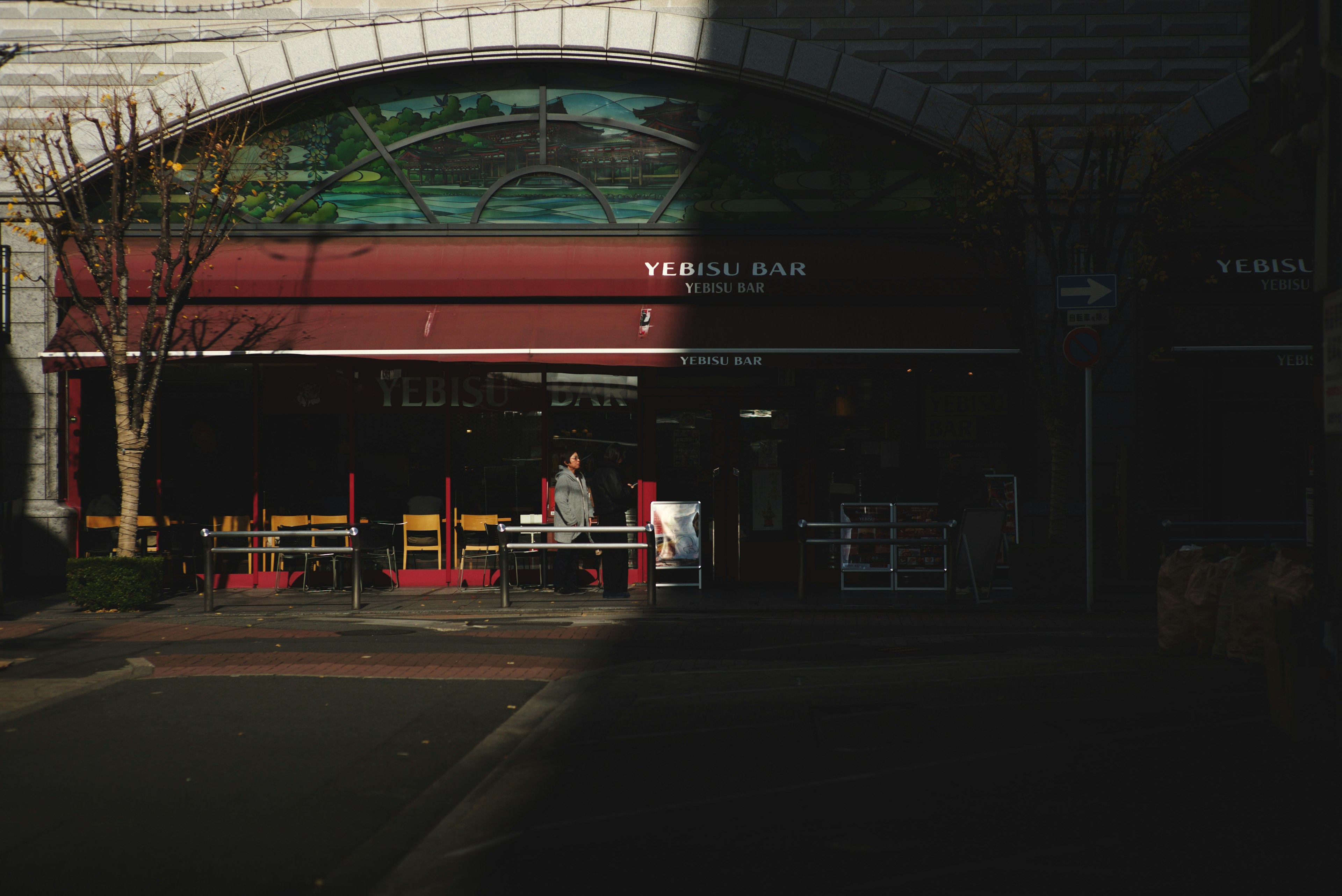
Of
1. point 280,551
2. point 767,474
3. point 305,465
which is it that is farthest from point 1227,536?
point 305,465

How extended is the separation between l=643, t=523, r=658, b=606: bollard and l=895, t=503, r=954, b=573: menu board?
9.91 feet

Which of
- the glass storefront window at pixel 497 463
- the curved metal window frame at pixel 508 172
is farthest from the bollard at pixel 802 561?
the curved metal window frame at pixel 508 172

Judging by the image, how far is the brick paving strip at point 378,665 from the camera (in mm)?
8773

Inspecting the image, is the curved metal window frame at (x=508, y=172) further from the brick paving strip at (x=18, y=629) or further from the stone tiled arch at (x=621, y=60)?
the brick paving strip at (x=18, y=629)

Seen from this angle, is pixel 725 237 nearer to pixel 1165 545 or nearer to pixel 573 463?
pixel 573 463

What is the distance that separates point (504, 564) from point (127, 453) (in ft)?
14.3

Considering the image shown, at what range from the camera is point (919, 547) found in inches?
560

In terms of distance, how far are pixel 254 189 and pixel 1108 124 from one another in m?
10.4

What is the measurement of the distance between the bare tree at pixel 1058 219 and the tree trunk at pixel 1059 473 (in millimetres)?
12

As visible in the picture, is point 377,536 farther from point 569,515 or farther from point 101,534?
point 101,534

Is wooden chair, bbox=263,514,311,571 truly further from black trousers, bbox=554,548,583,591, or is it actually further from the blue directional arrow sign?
the blue directional arrow sign

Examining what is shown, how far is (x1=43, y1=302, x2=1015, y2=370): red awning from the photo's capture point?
13766mm

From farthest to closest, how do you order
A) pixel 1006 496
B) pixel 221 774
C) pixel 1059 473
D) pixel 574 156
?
pixel 574 156, pixel 1006 496, pixel 1059 473, pixel 221 774

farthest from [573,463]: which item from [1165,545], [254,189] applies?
[1165,545]
